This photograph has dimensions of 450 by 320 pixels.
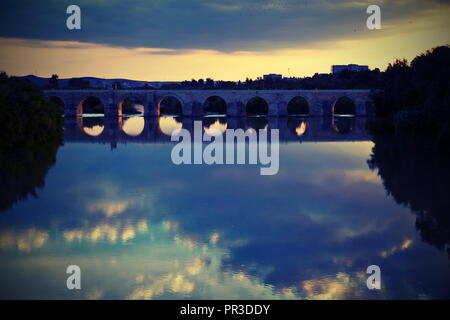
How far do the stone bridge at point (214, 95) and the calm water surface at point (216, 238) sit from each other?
33.9 metres

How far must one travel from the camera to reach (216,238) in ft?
31.0

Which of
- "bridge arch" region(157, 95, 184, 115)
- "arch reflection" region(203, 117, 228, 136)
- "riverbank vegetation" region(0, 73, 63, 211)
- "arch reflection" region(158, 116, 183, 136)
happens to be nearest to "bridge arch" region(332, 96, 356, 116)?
"bridge arch" region(157, 95, 184, 115)

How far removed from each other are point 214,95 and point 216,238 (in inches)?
1644

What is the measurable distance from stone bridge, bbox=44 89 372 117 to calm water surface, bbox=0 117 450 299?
33927mm

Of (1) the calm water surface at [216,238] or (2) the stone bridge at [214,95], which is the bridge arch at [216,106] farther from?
(1) the calm water surface at [216,238]

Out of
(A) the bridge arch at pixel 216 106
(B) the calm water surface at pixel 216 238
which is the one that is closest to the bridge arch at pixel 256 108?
(A) the bridge arch at pixel 216 106

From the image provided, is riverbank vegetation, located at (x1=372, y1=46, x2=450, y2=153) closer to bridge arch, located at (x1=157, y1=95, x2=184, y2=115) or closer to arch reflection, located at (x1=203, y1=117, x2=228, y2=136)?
arch reflection, located at (x1=203, y1=117, x2=228, y2=136)

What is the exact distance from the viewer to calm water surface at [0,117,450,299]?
23.8 ft

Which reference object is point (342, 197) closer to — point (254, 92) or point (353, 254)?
point (353, 254)

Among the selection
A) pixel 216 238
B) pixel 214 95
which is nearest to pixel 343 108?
pixel 214 95

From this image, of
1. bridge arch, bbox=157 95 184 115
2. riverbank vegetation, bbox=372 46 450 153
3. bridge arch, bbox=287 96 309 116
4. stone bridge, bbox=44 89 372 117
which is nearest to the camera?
riverbank vegetation, bbox=372 46 450 153

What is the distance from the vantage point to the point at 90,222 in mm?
10547

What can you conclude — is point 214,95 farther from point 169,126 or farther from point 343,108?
point 343,108
